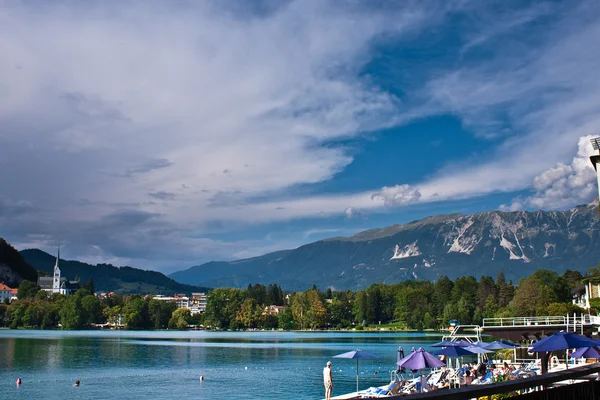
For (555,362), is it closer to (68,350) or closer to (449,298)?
(68,350)

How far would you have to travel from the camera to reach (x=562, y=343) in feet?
63.4

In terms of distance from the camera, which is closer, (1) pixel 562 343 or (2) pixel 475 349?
(1) pixel 562 343

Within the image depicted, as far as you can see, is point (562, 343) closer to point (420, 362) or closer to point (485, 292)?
point (420, 362)

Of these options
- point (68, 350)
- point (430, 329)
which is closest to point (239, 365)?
point (68, 350)

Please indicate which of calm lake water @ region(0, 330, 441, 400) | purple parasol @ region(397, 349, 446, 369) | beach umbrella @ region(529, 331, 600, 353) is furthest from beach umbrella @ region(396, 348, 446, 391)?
calm lake water @ region(0, 330, 441, 400)

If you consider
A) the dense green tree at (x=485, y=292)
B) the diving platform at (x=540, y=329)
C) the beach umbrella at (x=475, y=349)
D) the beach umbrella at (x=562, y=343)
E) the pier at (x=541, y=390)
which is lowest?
the beach umbrella at (x=475, y=349)

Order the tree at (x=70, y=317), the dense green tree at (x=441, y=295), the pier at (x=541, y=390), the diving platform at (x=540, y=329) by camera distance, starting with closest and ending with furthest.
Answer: the pier at (x=541, y=390)
the diving platform at (x=540, y=329)
the dense green tree at (x=441, y=295)
the tree at (x=70, y=317)

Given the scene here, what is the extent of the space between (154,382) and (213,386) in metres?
6.33

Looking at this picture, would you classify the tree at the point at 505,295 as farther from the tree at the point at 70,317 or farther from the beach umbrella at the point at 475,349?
the beach umbrella at the point at 475,349

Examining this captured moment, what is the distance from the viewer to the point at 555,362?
4509cm

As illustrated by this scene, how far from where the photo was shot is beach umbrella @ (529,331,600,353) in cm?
1881

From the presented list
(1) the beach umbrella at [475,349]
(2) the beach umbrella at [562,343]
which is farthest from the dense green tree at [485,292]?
(2) the beach umbrella at [562,343]

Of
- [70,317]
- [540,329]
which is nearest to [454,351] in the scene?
[540,329]

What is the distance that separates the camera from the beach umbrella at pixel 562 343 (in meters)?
18.8
